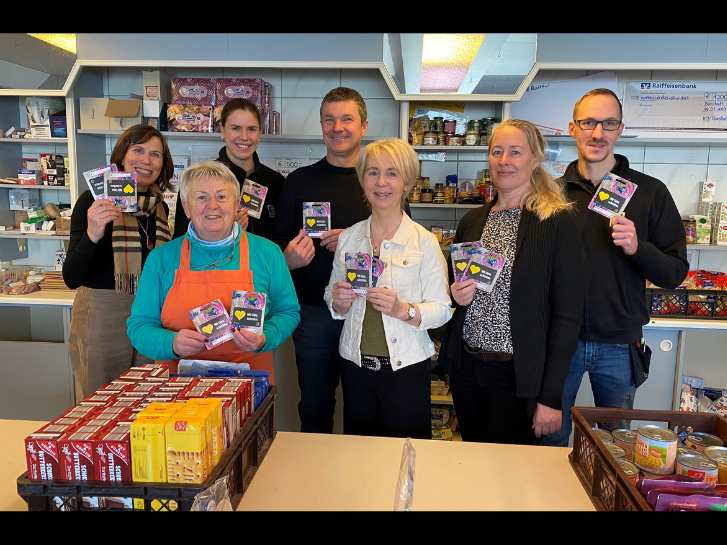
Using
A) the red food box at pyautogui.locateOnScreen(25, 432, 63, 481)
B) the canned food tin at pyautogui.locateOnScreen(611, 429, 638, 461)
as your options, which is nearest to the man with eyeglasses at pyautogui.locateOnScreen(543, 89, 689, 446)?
the canned food tin at pyautogui.locateOnScreen(611, 429, 638, 461)

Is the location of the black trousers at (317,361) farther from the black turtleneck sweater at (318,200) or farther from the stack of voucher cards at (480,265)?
the stack of voucher cards at (480,265)

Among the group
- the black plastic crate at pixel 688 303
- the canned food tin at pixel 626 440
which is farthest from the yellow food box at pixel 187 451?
the black plastic crate at pixel 688 303

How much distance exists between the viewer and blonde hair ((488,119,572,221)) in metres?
2.00

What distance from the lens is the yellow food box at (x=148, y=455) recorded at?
3.82 ft

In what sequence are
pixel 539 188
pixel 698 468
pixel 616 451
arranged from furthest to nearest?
pixel 539 188 → pixel 616 451 → pixel 698 468

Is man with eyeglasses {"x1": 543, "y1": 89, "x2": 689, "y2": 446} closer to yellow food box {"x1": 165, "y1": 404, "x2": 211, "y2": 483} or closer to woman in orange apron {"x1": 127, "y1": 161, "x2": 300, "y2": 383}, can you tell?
woman in orange apron {"x1": 127, "y1": 161, "x2": 300, "y2": 383}

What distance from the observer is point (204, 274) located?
199 cm

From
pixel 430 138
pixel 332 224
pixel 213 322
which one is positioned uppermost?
pixel 430 138

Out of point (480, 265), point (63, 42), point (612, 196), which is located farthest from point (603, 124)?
point (63, 42)

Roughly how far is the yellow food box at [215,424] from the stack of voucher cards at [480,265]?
1010 mm

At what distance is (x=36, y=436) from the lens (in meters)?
1.19

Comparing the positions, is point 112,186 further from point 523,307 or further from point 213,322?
point 523,307

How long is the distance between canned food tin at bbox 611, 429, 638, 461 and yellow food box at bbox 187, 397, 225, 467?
0.99 meters

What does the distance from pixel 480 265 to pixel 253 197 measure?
46.5 inches
